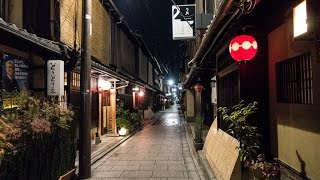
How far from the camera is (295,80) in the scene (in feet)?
28.3

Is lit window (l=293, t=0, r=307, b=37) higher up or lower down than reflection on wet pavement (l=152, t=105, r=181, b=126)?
higher up

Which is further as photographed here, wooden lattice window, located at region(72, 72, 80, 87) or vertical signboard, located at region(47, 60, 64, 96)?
wooden lattice window, located at region(72, 72, 80, 87)

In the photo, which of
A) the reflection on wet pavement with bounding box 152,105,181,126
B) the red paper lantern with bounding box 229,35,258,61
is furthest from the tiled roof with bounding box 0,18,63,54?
the reflection on wet pavement with bounding box 152,105,181,126

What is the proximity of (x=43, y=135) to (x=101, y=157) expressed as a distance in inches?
350

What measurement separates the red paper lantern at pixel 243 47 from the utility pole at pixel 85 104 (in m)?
5.39

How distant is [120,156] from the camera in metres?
17.4

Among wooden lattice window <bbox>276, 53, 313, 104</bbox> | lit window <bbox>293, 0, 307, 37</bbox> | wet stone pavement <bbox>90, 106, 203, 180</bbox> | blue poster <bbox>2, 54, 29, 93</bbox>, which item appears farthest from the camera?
wet stone pavement <bbox>90, 106, 203, 180</bbox>

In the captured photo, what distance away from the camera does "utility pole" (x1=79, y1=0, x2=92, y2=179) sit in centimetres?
1199

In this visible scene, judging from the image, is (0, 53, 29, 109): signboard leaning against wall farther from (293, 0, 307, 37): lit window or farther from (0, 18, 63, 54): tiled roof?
(293, 0, 307, 37): lit window

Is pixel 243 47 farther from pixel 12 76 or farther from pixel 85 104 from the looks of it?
pixel 12 76

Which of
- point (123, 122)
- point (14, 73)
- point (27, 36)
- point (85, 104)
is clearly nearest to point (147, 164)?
point (85, 104)

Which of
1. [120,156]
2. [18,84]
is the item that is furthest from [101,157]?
[18,84]

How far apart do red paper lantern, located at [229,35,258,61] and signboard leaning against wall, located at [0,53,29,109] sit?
658cm

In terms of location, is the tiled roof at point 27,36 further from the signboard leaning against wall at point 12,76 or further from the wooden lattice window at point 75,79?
the wooden lattice window at point 75,79
